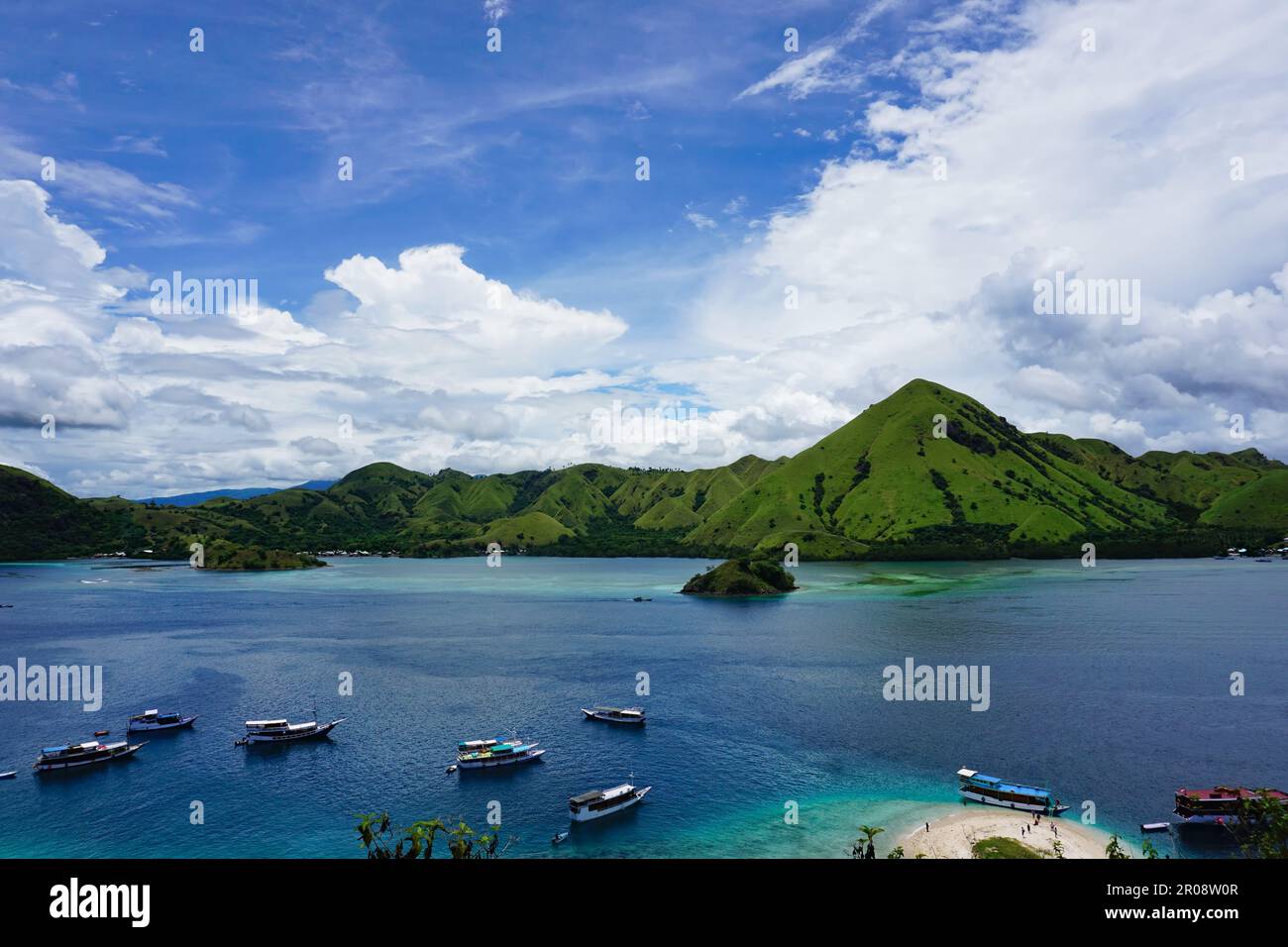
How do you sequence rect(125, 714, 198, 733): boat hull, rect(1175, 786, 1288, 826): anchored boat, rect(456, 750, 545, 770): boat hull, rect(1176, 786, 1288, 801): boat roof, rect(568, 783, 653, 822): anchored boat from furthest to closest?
rect(125, 714, 198, 733): boat hull, rect(456, 750, 545, 770): boat hull, rect(568, 783, 653, 822): anchored boat, rect(1176, 786, 1288, 801): boat roof, rect(1175, 786, 1288, 826): anchored boat

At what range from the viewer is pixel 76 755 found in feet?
270

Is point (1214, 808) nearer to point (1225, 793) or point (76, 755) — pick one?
point (1225, 793)

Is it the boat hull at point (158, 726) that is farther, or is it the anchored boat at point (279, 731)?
the boat hull at point (158, 726)

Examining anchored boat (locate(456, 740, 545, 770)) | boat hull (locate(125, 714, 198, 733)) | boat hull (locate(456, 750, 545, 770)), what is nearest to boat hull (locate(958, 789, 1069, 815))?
→ boat hull (locate(456, 750, 545, 770))

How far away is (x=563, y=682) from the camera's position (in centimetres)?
12056

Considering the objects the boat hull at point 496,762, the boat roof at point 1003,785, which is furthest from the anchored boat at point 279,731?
the boat roof at point 1003,785

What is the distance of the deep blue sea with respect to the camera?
65875mm

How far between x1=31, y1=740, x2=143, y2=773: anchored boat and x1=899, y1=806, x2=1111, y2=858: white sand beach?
3554 inches

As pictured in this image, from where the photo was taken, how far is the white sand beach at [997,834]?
5719 centimetres

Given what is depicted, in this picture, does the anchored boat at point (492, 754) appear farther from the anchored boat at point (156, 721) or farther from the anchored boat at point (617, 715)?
the anchored boat at point (156, 721)

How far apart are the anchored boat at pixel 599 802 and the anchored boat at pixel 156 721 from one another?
211 ft

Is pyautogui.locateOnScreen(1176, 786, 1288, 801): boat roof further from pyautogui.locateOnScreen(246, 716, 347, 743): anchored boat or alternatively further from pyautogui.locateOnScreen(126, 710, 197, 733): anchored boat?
pyautogui.locateOnScreen(126, 710, 197, 733): anchored boat
